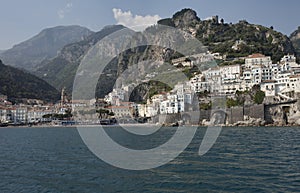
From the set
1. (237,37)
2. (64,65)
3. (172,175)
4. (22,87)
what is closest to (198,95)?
(237,37)

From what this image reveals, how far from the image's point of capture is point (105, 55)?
132 meters

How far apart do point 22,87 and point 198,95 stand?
77868 millimetres

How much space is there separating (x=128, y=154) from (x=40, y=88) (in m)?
114

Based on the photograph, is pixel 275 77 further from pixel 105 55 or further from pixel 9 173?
pixel 105 55

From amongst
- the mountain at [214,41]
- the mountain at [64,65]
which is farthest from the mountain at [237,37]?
the mountain at [64,65]

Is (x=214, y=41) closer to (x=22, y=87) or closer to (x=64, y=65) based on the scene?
(x=22, y=87)

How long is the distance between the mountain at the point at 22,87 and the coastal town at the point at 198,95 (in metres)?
7.57

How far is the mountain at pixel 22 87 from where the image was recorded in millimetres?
104875

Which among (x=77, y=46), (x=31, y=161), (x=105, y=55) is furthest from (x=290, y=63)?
(x=77, y=46)

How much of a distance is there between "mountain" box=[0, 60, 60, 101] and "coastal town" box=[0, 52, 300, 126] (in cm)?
757

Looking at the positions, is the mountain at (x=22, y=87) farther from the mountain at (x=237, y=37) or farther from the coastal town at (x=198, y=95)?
the mountain at (x=237, y=37)

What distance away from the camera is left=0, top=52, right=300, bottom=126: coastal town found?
48156mm

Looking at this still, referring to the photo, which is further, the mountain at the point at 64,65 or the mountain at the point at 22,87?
the mountain at the point at 64,65

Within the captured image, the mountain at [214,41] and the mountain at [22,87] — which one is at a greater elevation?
the mountain at [214,41]
